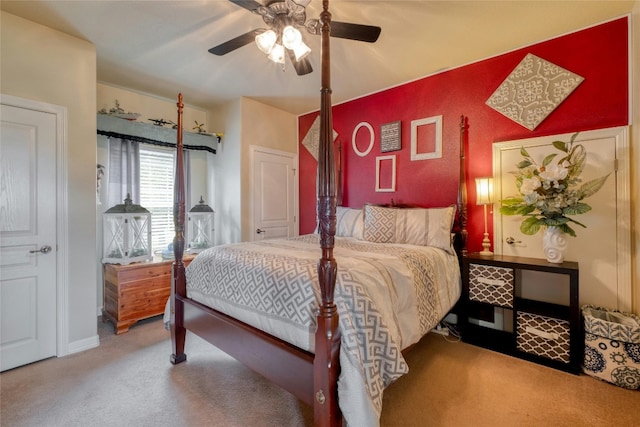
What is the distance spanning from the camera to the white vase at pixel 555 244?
2.33 meters

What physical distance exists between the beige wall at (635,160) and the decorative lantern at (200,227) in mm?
4127

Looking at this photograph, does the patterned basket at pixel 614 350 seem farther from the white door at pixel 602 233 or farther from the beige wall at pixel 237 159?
the beige wall at pixel 237 159

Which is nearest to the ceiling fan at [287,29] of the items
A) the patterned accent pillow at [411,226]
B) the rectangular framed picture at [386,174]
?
the patterned accent pillow at [411,226]

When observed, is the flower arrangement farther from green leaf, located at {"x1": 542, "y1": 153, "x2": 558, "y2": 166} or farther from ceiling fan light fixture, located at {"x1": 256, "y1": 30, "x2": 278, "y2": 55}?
ceiling fan light fixture, located at {"x1": 256, "y1": 30, "x2": 278, "y2": 55}

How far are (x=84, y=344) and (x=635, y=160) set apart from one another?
4.80 meters

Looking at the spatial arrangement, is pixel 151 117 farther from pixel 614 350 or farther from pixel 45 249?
pixel 614 350

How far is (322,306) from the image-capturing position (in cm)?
134

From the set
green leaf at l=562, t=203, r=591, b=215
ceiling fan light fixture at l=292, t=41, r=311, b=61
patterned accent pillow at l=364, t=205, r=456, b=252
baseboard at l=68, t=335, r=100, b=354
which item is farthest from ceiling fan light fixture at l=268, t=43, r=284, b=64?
baseboard at l=68, t=335, r=100, b=354

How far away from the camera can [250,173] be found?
13.4 ft

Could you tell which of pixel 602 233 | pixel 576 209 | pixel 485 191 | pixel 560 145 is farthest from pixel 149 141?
pixel 602 233

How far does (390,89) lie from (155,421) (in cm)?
387

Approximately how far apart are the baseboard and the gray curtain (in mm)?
1460

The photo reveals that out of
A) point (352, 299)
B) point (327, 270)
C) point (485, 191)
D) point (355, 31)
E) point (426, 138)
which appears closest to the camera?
point (327, 270)

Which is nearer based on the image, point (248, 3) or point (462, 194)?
point (248, 3)
